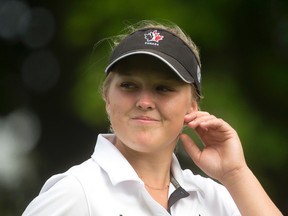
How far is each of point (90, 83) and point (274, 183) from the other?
179cm

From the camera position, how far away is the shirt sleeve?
2.43 meters

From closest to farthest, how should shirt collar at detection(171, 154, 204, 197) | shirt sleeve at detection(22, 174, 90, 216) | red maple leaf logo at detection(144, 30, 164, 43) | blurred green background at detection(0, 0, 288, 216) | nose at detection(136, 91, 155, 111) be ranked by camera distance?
shirt sleeve at detection(22, 174, 90, 216) < nose at detection(136, 91, 155, 111) < red maple leaf logo at detection(144, 30, 164, 43) < shirt collar at detection(171, 154, 204, 197) < blurred green background at detection(0, 0, 288, 216)

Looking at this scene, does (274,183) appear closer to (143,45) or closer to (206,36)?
(206,36)

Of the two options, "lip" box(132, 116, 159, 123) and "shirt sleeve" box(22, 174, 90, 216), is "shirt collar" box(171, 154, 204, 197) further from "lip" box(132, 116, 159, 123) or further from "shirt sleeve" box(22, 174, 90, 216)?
"shirt sleeve" box(22, 174, 90, 216)

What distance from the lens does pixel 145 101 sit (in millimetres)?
2568

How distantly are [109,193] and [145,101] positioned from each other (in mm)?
354

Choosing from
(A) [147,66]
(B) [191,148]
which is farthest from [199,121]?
(A) [147,66]

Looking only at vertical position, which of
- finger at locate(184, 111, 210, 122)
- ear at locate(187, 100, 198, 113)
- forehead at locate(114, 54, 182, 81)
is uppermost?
forehead at locate(114, 54, 182, 81)

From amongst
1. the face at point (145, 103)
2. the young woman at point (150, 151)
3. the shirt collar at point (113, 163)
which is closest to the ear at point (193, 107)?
the young woman at point (150, 151)

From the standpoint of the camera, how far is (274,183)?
6.07m

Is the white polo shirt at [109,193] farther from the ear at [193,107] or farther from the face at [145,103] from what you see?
the ear at [193,107]

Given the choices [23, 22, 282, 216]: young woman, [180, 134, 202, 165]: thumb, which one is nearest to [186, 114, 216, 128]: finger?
[23, 22, 282, 216]: young woman

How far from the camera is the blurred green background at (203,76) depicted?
19.0ft

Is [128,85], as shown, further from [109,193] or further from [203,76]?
[203,76]
